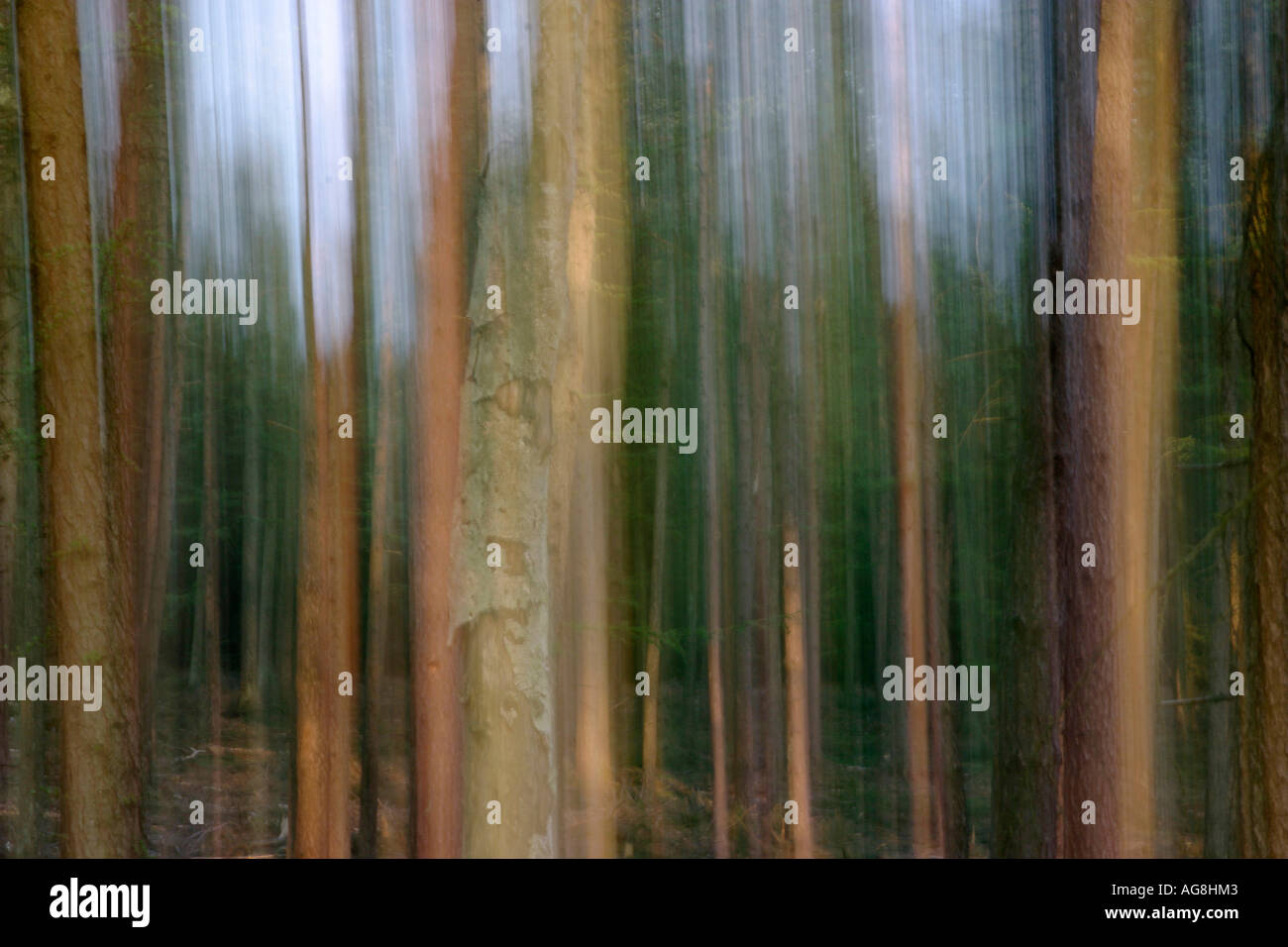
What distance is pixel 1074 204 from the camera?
3.20 m

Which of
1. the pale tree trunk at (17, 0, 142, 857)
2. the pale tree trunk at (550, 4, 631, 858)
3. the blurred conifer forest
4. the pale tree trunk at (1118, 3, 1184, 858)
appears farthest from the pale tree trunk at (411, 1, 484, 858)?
the pale tree trunk at (1118, 3, 1184, 858)

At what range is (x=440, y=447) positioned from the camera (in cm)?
313

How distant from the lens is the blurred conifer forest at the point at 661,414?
3154 mm

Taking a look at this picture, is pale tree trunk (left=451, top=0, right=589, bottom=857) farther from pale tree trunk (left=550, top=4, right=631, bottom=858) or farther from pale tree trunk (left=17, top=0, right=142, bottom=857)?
pale tree trunk (left=17, top=0, right=142, bottom=857)

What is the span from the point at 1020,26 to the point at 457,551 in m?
2.68

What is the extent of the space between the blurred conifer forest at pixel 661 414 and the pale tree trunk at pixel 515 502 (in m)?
0.04

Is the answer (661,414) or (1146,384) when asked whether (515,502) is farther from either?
(1146,384)

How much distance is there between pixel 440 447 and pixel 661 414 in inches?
30.6

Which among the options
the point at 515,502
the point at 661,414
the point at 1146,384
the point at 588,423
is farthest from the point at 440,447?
the point at 1146,384

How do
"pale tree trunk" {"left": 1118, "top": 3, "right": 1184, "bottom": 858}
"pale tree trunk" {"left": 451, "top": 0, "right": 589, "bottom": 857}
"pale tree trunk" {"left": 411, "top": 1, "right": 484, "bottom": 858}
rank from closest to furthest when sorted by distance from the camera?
"pale tree trunk" {"left": 451, "top": 0, "right": 589, "bottom": 857}, "pale tree trunk" {"left": 411, "top": 1, "right": 484, "bottom": 858}, "pale tree trunk" {"left": 1118, "top": 3, "right": 1184, "bottom": 858}

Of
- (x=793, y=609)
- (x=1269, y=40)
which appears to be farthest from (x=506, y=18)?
(x=1269, y=40)

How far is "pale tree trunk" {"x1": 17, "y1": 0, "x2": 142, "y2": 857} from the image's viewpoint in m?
3.15

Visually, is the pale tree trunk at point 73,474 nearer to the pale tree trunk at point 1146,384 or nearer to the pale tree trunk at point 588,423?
the pale tree trunk at point 588,423

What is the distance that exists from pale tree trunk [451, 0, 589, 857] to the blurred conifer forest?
1.4 inches
